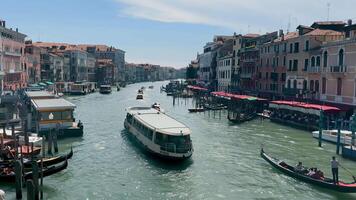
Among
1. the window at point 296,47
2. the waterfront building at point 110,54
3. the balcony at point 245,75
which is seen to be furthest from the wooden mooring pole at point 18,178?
the waterfront building at point 110,54

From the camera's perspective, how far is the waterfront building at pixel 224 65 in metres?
83.6

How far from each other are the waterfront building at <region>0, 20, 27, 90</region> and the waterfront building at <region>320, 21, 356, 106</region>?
144 feet

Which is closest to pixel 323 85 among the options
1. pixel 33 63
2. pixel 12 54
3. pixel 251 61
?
pixel 251 61

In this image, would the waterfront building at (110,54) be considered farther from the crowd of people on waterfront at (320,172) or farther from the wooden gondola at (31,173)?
the crowd of people on waterfront at (320,172)

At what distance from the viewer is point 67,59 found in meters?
116

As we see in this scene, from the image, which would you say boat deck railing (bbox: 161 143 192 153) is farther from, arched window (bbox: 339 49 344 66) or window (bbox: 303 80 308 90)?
window (bbox: 303 80 308 90)

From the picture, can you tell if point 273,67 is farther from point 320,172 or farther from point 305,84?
point 320,172

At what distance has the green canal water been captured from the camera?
22.0 meters

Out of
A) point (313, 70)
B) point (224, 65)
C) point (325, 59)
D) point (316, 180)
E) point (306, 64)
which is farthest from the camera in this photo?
point (224, 65)

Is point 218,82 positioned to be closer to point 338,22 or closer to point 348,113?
point 338,22

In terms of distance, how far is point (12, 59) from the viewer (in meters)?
68.6

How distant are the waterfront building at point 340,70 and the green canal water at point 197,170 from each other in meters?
6.21

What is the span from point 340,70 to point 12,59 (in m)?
52.9

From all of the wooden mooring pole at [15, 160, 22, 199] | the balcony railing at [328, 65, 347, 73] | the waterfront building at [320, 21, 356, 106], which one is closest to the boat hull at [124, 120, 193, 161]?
the wooden mooring pole at [15, 160, 22, 199]
